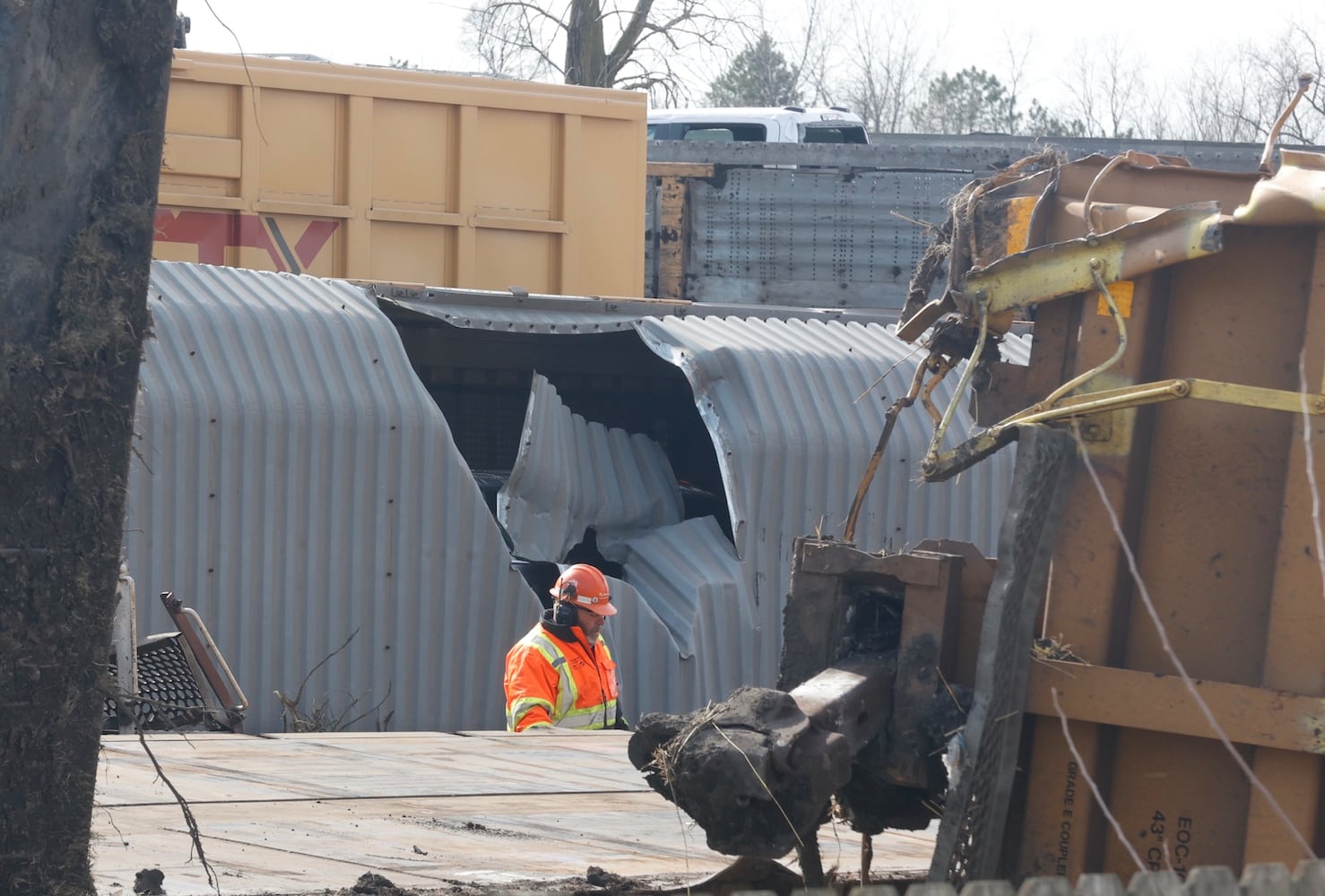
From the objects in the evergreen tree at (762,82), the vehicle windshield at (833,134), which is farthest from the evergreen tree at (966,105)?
the vehicle windshield at (833,134)

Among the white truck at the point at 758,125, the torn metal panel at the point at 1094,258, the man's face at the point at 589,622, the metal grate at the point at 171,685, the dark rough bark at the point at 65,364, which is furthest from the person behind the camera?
the white truck at the point at 758,125

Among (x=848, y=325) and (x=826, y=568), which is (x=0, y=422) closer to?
(x=826, y=568)

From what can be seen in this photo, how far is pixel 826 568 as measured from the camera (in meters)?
4.35

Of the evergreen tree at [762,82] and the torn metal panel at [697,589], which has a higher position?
the evergreen tree at [762,82]

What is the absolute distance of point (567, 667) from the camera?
27.5 ft

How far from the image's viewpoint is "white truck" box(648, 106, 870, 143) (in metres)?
19.1

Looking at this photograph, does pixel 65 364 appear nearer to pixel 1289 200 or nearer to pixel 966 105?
pixel 1289 200

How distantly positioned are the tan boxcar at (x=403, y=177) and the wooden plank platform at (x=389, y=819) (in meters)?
5.02

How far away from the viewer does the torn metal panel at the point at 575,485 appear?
977cm

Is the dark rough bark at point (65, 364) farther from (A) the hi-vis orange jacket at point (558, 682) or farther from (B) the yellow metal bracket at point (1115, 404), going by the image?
(A) the hi-vis orange jacket at point (558, 682)

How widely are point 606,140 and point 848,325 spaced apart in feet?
7.83

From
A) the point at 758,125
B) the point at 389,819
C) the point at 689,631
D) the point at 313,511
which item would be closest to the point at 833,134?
the point at 758,125

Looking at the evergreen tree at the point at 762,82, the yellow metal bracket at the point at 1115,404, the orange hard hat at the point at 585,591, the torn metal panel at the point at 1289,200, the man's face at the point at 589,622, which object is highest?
the evergreen tree at the point at 762,82

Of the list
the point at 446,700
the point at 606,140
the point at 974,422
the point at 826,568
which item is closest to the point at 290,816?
the point at 826,568
